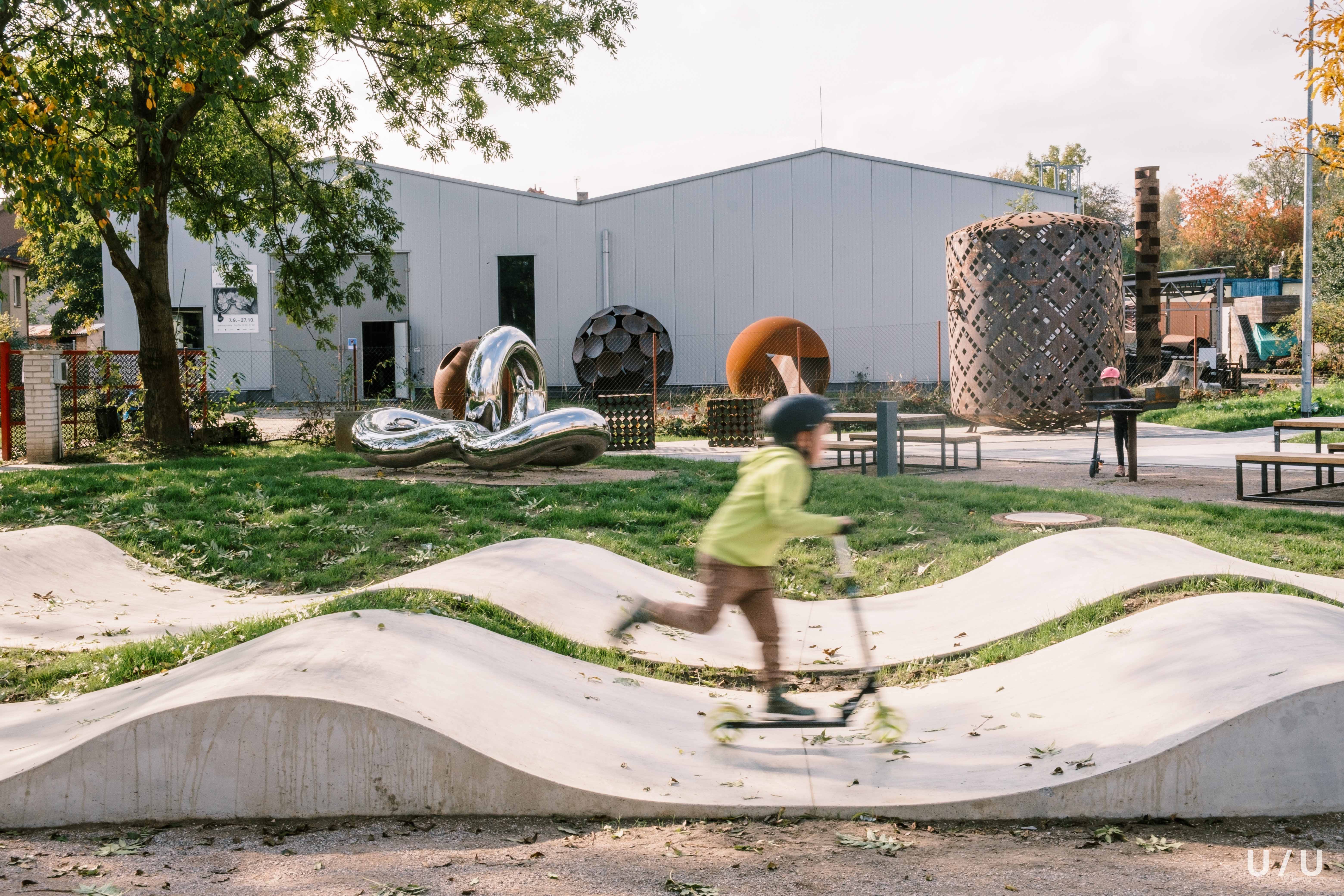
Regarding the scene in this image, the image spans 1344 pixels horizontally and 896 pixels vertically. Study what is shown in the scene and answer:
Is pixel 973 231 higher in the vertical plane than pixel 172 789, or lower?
higher

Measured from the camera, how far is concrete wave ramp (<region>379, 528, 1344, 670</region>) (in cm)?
659

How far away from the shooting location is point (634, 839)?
12.8ft

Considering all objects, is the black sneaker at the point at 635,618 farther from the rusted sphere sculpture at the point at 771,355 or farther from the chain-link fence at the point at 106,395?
the rusted sphere sculpture at the point at 771,355

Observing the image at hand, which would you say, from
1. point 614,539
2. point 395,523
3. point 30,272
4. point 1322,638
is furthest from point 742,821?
point 30,272

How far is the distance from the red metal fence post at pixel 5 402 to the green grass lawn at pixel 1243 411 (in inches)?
780

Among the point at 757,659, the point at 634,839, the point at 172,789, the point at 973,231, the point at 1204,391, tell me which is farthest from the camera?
the point at 1204,391

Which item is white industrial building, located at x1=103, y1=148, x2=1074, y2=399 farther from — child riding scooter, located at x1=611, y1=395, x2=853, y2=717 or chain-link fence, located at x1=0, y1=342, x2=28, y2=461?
child riding scooter, located at x1=611, y1=395, x2=853, y2=717

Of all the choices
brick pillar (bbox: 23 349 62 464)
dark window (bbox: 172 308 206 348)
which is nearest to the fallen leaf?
brick pillar (bbox: 23 349 62 464)

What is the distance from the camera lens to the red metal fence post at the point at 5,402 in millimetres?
15891

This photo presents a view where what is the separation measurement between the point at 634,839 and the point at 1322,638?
3.45 meters

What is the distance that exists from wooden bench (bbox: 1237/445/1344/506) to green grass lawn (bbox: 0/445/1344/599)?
0.51m

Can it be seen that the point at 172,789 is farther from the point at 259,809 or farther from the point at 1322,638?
the point at 1322,638

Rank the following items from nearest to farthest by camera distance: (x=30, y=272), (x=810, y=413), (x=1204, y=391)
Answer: (x=810, y=413) → (x=1204, y=391) → (x=30, y=272)

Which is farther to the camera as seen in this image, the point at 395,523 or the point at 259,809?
the point at 395,523
